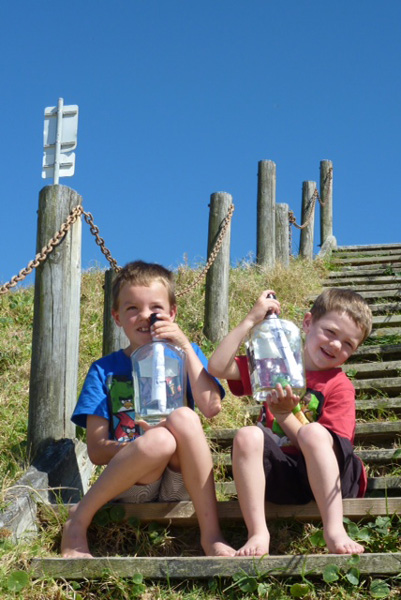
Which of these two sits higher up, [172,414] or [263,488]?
[172,414]

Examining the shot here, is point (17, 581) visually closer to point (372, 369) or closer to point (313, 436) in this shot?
point (313, 436)

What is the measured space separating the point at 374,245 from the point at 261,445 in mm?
8555

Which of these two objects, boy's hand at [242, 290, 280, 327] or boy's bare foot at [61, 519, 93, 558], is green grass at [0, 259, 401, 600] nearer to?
boy's bare foot at [61, 519, 93, 558]

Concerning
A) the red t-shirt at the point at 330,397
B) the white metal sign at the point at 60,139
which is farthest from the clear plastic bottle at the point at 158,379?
the white metal sign at the point at 60,139

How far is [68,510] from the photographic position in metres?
3.06

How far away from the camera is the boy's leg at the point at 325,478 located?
2.61m

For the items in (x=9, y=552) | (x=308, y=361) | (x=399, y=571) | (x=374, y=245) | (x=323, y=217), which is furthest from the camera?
(x=323, y=217)

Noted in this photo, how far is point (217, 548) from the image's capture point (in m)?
2.70

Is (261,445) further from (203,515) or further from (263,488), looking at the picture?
(203,515)

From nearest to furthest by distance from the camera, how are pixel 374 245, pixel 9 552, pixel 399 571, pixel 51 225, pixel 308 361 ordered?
pixel 399 571 < pixel 9 552 < pixel 308 361 < pixel 51 225 < pixel 374 245

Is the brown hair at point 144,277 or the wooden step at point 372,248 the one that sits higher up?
the wooden step at point 372,248

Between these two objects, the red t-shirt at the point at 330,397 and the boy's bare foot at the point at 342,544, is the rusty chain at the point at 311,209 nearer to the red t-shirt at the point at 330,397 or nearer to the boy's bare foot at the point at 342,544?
the red t-shirt at the point at 330,397

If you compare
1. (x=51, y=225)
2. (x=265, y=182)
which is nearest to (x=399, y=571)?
(x=51, y=225)

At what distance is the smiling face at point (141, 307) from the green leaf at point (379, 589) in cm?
127
